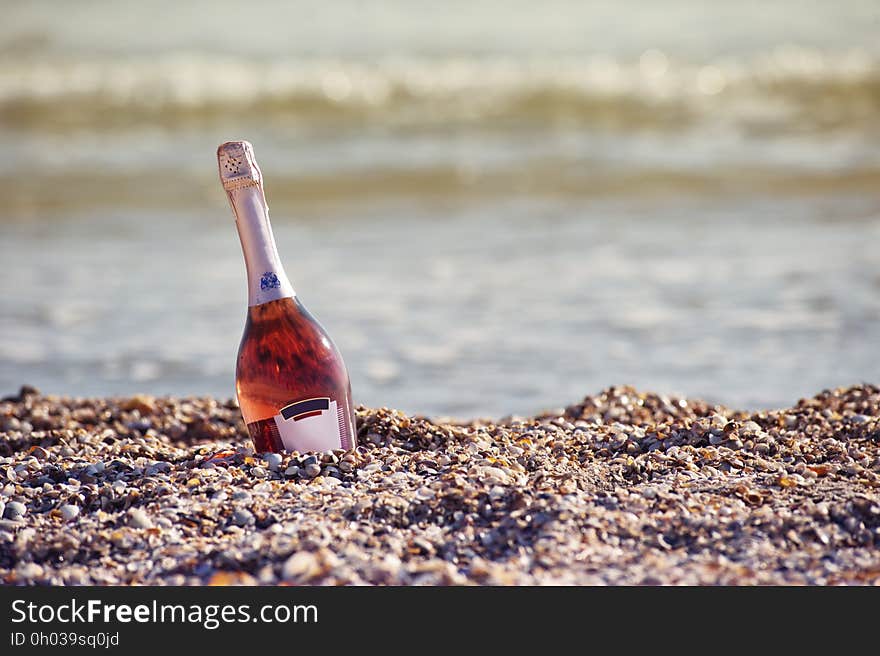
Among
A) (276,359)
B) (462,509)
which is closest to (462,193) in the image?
(276,359)

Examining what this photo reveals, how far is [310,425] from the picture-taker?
2684mm

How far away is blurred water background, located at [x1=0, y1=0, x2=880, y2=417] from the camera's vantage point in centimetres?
503

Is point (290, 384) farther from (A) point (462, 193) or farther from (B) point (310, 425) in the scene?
(A) point (462, 193)

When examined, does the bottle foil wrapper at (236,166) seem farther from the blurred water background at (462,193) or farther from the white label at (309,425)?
the blurred water background at (462,193)

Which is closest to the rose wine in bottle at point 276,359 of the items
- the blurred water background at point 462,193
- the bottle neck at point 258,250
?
the bottle neck at point 258,250

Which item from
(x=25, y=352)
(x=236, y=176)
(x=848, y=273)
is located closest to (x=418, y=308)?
(x=25, y=352)

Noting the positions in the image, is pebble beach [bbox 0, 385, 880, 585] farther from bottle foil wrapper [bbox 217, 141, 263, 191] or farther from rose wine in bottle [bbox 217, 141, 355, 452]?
bottle foil wrapper [bbox 217, 141, 263, 191]

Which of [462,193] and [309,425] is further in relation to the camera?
[462,193]

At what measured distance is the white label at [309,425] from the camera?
267 centimetres

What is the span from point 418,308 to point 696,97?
28.2 ft

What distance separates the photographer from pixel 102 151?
1207cm

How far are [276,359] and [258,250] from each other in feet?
0.94

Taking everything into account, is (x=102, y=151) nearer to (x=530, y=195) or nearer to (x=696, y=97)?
(x=530, y=195)

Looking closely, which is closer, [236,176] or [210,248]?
[236,176]
